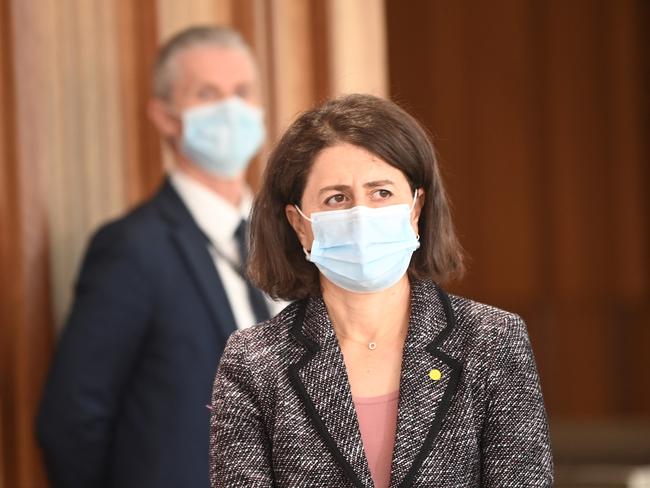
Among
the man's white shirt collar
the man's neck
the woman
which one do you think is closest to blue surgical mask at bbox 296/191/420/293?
the woman

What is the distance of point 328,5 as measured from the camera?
4.91m

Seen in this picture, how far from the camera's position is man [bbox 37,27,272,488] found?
3.50m

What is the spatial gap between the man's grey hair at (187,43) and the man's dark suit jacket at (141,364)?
1.85 feet

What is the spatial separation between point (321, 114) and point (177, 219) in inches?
60.1

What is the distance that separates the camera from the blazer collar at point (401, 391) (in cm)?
206

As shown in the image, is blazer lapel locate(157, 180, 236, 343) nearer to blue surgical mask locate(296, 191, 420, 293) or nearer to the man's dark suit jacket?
the man's dark suit jacket

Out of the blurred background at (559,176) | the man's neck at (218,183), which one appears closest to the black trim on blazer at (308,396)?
the man's neck at (218,183)

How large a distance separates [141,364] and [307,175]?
156 centimetres

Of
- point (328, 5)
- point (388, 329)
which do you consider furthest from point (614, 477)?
point (388, 329)

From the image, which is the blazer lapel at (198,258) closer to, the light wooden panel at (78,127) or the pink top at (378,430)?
the light wooden panel at (78,127)

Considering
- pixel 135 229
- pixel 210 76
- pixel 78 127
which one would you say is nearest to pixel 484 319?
pixel 135 229

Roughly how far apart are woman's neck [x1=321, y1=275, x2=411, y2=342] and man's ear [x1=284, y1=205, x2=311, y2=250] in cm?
9

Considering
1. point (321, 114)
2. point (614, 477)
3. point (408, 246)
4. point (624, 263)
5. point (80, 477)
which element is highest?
point (321, 114)

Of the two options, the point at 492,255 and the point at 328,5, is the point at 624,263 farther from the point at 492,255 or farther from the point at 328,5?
the point at 328,5
